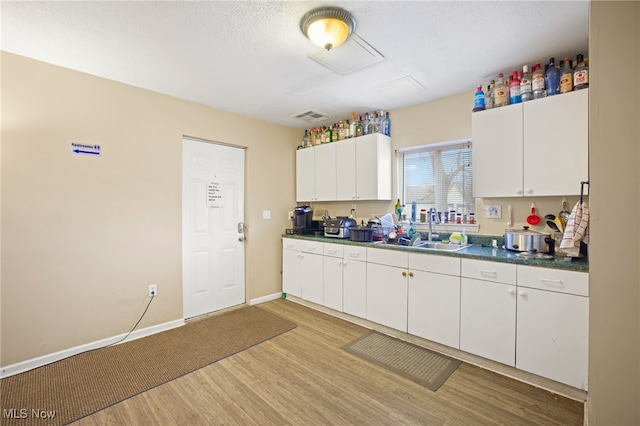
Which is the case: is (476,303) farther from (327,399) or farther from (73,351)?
(73,351)

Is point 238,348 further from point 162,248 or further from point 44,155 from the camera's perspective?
point 44,155

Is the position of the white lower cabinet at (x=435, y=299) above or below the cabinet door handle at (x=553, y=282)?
A: below

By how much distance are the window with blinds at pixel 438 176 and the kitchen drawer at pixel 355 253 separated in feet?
2.99

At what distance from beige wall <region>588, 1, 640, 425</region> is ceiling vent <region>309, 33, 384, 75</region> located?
1.55 metres

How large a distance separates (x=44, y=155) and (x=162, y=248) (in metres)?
1.22

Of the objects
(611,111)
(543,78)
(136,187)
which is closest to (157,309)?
(136,187)

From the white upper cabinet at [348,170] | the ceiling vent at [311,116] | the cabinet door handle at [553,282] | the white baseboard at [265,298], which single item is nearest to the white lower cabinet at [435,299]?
the cabinet door handle at [553,282]

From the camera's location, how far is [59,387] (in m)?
2.03

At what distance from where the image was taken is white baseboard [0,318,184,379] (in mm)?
2184

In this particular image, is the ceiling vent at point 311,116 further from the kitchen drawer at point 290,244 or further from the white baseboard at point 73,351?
the white baseboard at point 73,351

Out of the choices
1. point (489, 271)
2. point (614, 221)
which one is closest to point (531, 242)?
point (489, 271)

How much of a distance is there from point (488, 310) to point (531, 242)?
637mm

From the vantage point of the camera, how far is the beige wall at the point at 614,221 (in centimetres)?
69

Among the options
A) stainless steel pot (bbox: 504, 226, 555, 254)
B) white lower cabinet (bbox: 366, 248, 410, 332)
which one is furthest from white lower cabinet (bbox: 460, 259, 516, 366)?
white lower cabinet (bbox: 366, 248, 410, 332)
